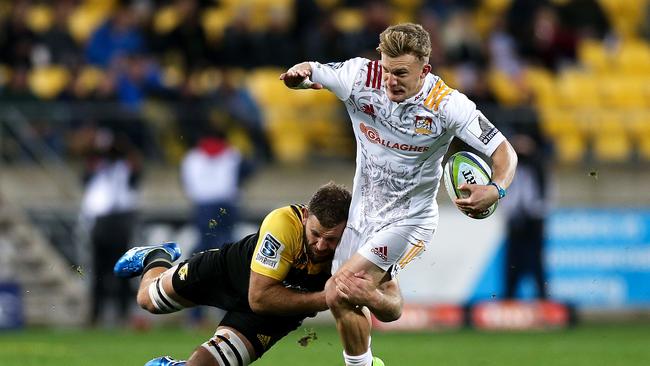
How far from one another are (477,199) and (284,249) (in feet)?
5.09

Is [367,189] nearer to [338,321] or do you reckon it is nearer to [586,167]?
[338,321]

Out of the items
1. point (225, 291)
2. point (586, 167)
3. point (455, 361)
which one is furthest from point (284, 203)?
point (225, 291)

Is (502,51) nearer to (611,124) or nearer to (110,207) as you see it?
(611,124)

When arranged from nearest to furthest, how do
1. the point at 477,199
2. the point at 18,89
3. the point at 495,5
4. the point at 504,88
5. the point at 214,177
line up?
the point at 477,199 < the point at 214,177 < the point at 18,89 < the point at 504,88 < the point at 495,5

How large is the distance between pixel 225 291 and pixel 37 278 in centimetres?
867

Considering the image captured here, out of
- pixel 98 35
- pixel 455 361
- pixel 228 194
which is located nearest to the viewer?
pixel 455 361

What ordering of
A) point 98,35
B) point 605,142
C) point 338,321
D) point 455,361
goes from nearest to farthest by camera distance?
point 338,321
point 455,361
point 605,142
point 98,35

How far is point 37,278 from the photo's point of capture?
17891mm

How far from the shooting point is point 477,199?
830 centimetres

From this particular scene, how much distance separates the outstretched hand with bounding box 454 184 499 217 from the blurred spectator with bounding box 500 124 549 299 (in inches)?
349

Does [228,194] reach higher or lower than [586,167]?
lower

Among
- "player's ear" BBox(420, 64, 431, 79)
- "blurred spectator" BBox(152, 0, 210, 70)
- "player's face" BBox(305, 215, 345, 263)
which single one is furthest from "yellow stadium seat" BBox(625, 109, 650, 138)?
"player's face" BBox(305, 215, 345, 263)

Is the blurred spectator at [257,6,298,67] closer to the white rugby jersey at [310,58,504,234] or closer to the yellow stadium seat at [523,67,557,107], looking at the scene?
the yellow stadium seat at [523,67,557,107]

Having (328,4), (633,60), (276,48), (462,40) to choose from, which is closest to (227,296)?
(276,48)
